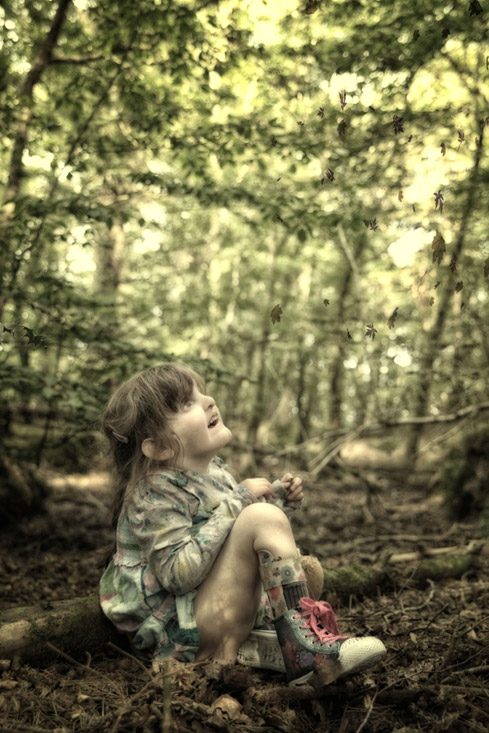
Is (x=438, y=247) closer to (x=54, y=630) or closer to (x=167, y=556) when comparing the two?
(x=167, y=556)

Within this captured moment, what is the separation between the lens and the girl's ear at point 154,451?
227 cm

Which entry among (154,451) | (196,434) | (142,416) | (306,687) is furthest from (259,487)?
(306,687)

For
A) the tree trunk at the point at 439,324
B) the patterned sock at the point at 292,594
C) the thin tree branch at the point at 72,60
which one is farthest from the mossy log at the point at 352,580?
the thin tree branch at the point at 72,60

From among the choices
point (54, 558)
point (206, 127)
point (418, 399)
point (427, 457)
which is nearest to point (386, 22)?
point (206, 127)

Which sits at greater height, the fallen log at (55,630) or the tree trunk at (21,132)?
the tree trunk at (21,132)

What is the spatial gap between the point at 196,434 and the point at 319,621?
2.83 feet

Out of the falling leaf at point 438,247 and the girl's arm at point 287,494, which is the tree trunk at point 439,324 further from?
the girl's arm at point 287,494

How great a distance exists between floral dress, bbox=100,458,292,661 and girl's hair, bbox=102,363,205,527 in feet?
0.40

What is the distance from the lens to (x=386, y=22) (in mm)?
3488

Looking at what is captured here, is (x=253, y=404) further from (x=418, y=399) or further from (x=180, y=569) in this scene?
(x=180, y=569)

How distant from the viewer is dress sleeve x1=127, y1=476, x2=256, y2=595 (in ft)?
6.72

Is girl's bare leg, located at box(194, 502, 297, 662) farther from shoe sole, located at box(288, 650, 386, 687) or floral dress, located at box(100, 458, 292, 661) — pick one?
shoe sole, located at box(288, 650, 386, 687)

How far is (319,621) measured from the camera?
1.92m

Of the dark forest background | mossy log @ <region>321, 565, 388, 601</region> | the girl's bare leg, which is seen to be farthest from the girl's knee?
mossy log @ <region>321, 565, 388, 601</region>
